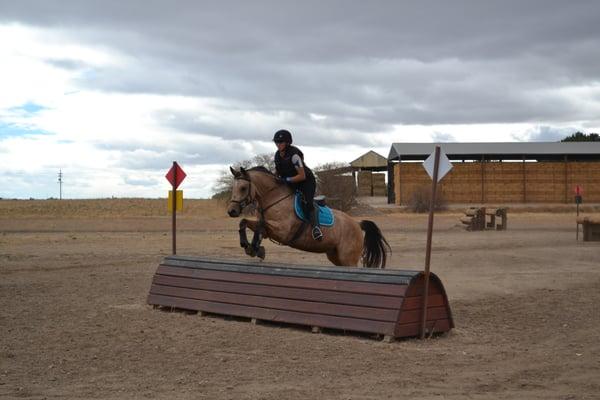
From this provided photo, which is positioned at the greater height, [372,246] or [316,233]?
[316,233]

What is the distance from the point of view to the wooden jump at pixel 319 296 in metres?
8.93

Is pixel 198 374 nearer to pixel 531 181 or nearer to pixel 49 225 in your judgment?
pixel 49 225

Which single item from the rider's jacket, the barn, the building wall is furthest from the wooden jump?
the building wall

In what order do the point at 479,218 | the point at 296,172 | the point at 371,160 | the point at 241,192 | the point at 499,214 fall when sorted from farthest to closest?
1. the point at 371,160
2. the point at 479,218
3. the point at 499,214
4. the point at 296,172
5. the point at 241,192

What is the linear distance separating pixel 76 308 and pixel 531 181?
43364 mm

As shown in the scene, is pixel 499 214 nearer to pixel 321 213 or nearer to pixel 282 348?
pixel 321 213

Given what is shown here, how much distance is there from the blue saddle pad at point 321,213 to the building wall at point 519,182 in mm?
38314

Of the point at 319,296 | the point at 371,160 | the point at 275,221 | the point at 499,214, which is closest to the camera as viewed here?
the point at 319,296

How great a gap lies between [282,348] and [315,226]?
2.86m

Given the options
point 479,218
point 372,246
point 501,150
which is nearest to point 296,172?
point 372,246

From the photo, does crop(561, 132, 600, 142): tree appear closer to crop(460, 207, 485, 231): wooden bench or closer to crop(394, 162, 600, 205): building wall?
crop(394, 162, 600, 205): building wall

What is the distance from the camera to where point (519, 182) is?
50.4 metres

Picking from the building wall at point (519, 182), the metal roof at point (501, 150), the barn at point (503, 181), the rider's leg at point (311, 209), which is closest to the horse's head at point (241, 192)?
→ the rider's leg at point (311, 209)

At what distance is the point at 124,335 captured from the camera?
370 inches
